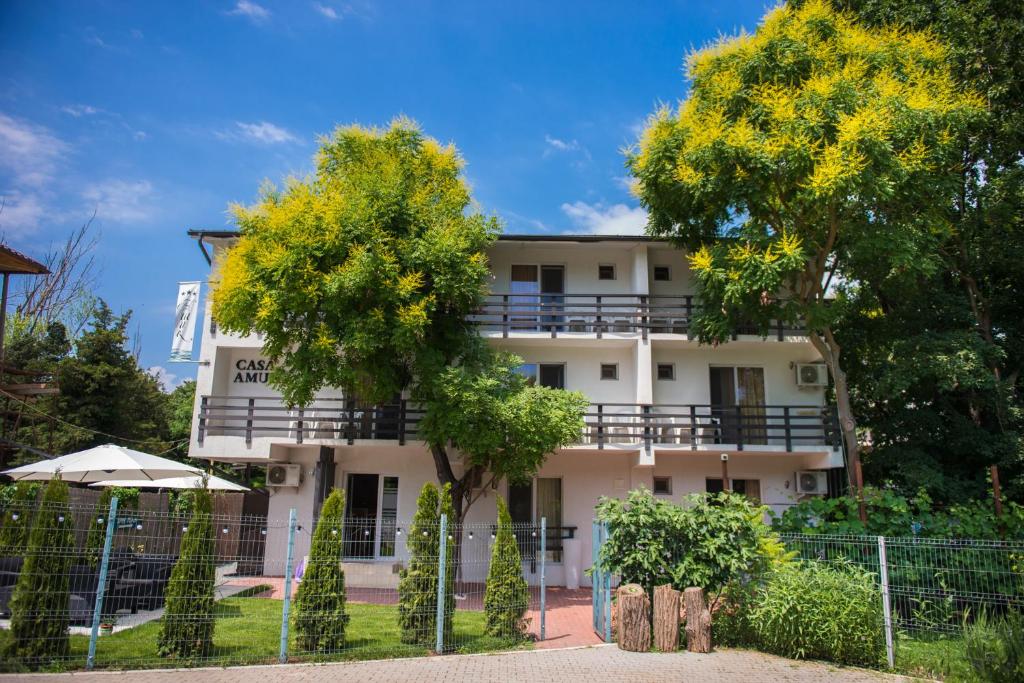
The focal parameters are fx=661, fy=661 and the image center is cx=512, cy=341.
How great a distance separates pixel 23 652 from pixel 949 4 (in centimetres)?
2165

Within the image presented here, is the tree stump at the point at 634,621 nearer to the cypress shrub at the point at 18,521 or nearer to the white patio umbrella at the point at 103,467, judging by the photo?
the cypress shrub at the point at 18,521

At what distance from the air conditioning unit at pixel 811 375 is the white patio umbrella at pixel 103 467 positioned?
15.3m

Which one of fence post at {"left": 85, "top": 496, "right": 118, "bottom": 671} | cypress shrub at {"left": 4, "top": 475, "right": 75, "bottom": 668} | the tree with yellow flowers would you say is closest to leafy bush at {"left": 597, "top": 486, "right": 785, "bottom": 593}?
the tree with yellow flowers

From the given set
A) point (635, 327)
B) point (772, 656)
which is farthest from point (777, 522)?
point (635, 327)

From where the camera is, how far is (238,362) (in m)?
18.5

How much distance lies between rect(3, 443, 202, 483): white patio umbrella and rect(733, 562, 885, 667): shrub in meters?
11.1

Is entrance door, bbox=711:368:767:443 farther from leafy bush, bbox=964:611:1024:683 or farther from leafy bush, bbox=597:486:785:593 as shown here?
leafy bush, bbox=964:611:1024:683

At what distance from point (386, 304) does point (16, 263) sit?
30.4 ft

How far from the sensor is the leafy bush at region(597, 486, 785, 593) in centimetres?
998

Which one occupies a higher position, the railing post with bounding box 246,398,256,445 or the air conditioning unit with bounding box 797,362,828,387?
the air conditioning unit with bounding box 797,362,828,387

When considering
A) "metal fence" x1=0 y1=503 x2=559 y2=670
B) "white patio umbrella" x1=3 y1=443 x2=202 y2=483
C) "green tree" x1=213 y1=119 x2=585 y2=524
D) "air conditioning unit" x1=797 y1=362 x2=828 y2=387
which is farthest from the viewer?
"air conditioning unit" x1=797 y1=362 x2=828 y2=387

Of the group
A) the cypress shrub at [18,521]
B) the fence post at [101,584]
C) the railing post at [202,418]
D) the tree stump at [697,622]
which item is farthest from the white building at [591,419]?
the fence post at [101,584]

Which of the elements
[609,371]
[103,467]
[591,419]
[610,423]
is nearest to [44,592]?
[103,467]

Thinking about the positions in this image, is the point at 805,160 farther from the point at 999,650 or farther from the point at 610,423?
the point at 999,650
